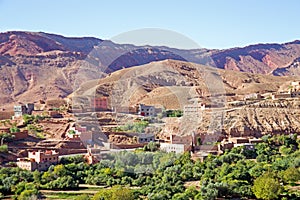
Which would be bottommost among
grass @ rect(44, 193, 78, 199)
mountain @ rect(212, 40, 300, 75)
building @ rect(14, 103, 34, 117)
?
grass @ rect(44, 193, 78, 199)

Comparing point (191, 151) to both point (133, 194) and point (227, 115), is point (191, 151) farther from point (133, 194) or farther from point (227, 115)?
point (133, 194)

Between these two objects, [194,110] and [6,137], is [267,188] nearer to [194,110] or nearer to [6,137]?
[194,110]

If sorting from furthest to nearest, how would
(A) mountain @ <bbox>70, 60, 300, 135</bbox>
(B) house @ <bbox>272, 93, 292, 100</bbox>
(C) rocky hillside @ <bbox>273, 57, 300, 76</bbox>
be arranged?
(C) rocky hillside @ <bbox>273, 57, 300, 76</bbox>
(B) house @ <bbox>272, 93, 292, 100</bbox>
(A) mountain @ <bbox>70, 60, 300, 135</bbox>

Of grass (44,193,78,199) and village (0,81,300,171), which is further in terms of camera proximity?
village (0,81,300,171)

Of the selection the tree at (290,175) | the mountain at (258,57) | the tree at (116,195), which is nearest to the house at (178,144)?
the tree at (290,175)

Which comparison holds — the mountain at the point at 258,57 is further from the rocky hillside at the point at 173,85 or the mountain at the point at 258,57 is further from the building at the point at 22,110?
the building at the point at 22,110

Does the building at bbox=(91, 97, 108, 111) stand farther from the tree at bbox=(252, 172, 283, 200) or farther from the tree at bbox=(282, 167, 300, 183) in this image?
the tree at bbox=(252, 172, 283, 200)

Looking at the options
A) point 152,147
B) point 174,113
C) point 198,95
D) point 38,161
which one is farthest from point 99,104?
point 38,161

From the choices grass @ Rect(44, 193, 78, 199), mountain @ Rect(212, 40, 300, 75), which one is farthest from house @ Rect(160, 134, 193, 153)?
mountain @ Rect(212, 40, 300, 75)

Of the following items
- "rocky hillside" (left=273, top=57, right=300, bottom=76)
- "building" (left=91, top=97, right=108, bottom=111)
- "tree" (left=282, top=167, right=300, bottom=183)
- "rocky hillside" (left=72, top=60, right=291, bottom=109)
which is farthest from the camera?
"rocky hillside" (left=273, top=57, right=300, bottom=76)
